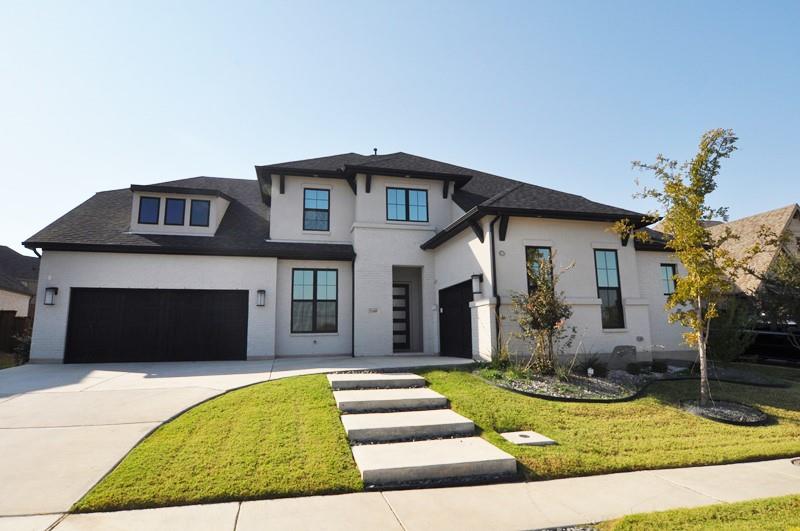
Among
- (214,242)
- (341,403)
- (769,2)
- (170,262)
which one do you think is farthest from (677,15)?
(170,262)

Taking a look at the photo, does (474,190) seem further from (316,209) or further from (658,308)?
(658,308)

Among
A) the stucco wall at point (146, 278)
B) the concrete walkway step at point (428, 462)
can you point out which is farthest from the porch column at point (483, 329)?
the stucco wall at point (146, 278)

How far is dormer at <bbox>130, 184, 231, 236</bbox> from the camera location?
522 inches

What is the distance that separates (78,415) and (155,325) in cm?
701

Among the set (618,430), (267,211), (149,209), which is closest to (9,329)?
(149,209)

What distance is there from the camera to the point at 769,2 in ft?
24.1

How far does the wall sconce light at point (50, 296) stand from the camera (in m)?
11.6

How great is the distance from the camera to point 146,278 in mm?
12391

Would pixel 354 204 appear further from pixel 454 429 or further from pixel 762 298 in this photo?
pixel 762 298

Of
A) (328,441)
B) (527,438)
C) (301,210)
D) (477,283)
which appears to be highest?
(301,210)

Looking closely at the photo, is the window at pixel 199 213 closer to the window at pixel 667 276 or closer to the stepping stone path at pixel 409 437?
the stepping stone path at pixel 409 437

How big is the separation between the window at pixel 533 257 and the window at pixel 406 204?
15.7 feet

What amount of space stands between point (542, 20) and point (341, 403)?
29.0 feet

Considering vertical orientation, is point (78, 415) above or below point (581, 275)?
below
